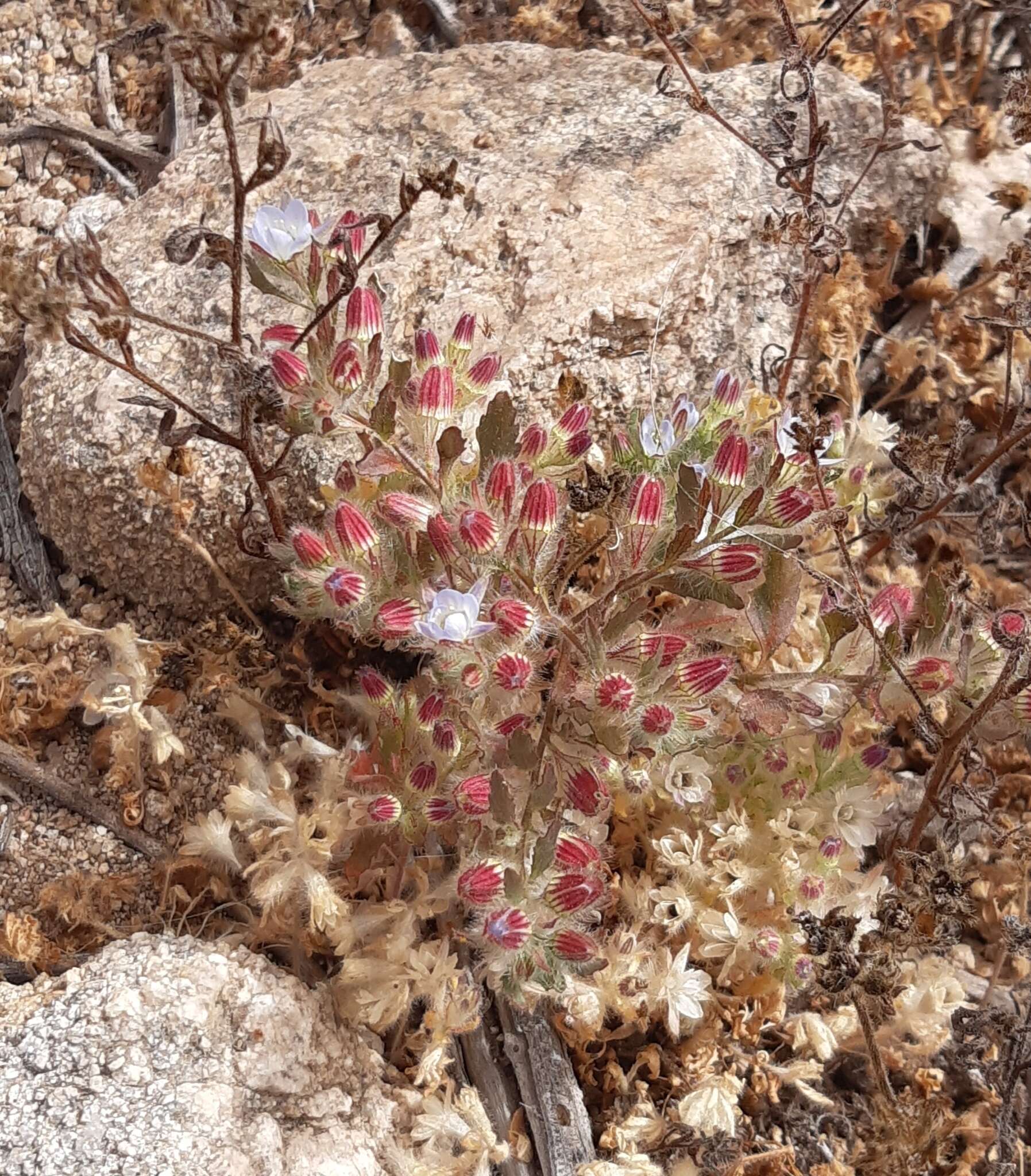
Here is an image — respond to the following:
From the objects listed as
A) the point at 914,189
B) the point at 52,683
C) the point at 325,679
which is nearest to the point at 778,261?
the point at 914,189

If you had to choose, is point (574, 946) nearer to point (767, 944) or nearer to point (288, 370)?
point (767, 944)

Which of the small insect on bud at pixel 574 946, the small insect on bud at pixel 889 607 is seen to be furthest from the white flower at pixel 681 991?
the small insect on bud at pixel 889 607

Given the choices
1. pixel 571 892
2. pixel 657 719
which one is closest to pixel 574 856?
pixel 571 892

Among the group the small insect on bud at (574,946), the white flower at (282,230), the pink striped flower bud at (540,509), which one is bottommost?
the small insect on bud at (574,946)

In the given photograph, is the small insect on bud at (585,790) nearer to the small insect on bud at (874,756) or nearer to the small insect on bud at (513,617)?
the small insect on bud at (513,617)

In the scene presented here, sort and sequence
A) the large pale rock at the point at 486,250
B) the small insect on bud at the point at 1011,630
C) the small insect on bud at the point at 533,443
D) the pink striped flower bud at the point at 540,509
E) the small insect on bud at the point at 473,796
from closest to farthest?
1. the small insect on bud at the point at 1011,630
2. the pink striped flower bud at the point at 540,509
3. the small insect on bud at the point at 473,796
4. the small insect on bud at the point at 533,443
5. the large pale rock at the point at 486,250

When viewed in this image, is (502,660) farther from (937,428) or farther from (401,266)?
(937,428)
